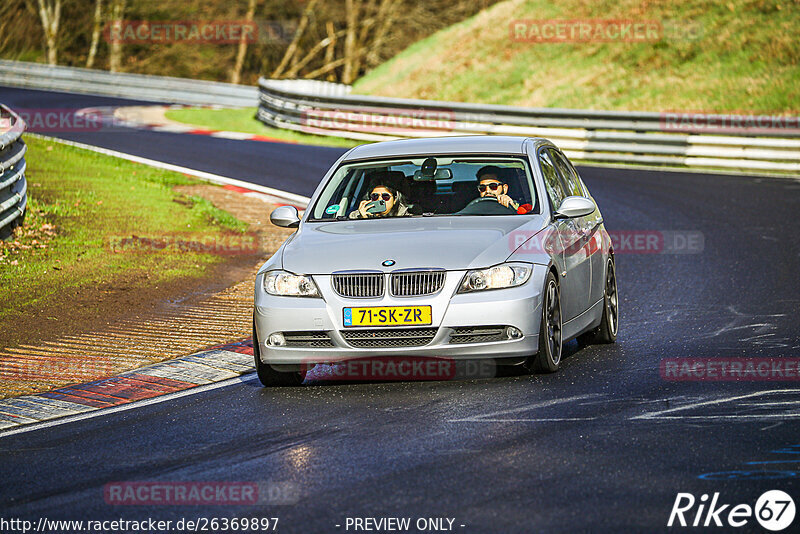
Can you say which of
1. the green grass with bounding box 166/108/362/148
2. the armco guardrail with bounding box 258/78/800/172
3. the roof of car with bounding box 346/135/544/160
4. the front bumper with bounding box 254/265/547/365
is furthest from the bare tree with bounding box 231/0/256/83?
the front bumper with bounding box 254/265/547/365

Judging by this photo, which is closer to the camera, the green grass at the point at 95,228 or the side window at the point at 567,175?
the side window at the point at 567,175

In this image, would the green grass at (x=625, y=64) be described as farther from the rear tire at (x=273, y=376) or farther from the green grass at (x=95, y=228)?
the rear tire at (x=273, y=376)

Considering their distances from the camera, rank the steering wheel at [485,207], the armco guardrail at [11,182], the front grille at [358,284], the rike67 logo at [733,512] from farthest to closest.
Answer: the armco guardrail at [11,182], the steering wheel at [485,207], the front grille at [358,284], the rike67 logo at [733,512]

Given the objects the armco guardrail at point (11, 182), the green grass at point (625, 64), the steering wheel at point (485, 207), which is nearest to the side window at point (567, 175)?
the steering wheel at point (485, 207)

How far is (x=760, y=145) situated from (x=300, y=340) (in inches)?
702

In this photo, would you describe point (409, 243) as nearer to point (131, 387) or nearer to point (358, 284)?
point (358, 284)

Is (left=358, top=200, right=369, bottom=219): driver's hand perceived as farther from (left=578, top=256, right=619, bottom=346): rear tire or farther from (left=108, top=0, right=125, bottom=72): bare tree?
(left=108, top=0, right=125, bottom=72): bare tree

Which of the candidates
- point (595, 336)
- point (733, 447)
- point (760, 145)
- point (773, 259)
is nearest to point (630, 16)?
point (760, 145)

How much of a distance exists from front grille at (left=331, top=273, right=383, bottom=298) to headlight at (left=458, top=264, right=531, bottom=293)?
0.52 meters

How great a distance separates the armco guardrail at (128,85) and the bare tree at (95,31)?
9964 mm

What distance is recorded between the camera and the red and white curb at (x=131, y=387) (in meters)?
8.23

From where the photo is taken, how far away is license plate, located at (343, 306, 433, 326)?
317 inches

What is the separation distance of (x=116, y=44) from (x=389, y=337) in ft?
174

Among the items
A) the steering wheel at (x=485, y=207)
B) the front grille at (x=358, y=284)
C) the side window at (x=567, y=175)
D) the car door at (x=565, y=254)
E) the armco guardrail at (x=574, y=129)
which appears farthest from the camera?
the armco guardrail at (x=574, y=129)
